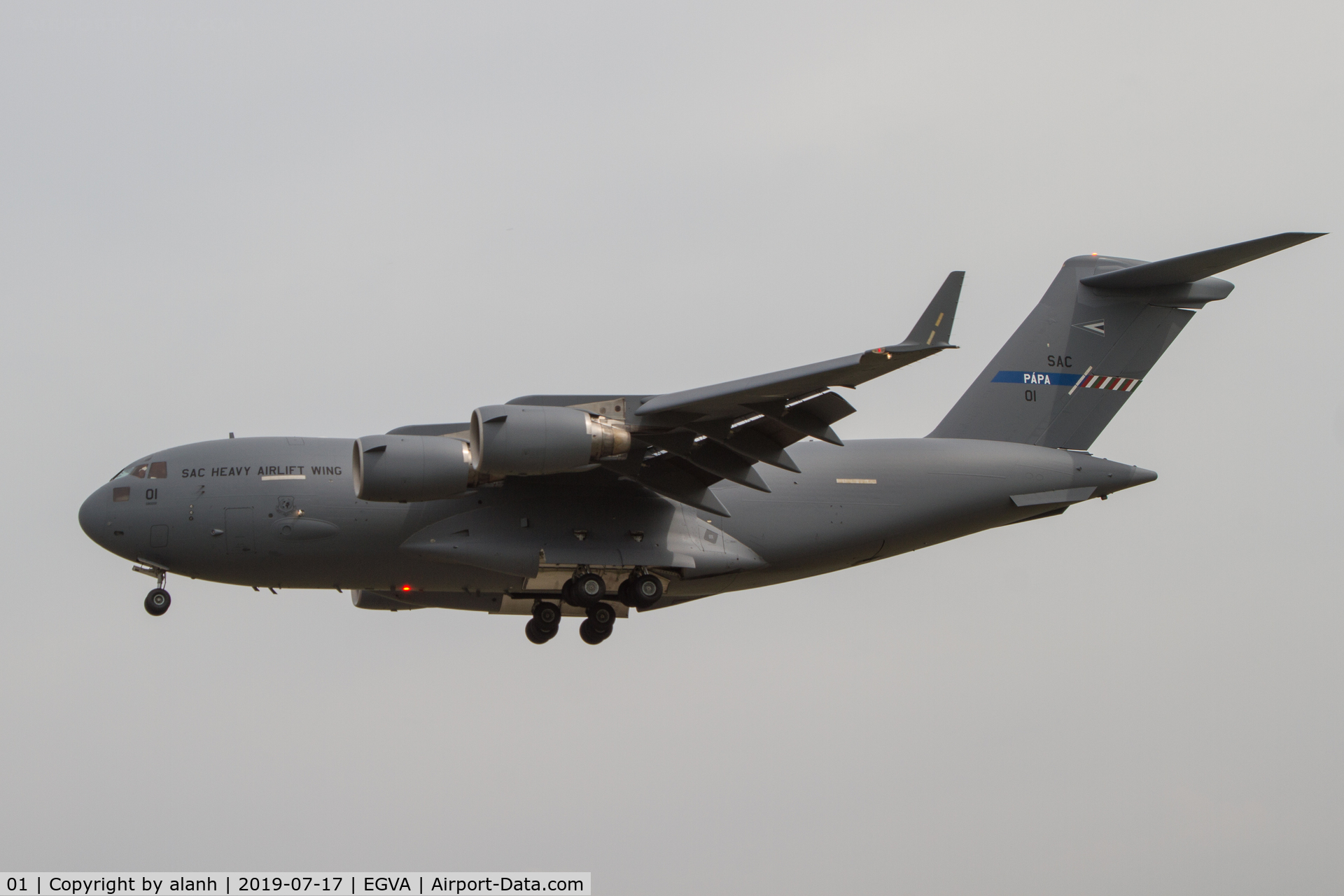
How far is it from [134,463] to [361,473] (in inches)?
101

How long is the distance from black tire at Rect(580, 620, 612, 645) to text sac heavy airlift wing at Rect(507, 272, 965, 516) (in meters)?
1.82

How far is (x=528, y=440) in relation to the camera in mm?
12500

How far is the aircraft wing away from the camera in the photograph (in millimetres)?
11875

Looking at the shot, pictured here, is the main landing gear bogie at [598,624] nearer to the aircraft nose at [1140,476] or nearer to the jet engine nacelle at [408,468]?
the jet engine nacelle at [408,468]

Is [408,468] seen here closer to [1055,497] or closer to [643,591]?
[643,591]

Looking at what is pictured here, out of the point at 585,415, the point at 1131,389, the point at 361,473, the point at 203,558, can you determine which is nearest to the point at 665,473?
the point at 585,415

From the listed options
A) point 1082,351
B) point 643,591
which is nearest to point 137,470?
point 643,591

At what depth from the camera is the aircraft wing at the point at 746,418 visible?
11.9m

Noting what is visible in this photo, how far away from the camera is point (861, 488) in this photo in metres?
15.0

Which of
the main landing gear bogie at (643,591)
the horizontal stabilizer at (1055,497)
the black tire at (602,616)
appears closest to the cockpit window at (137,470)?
the black tire at (602,616)

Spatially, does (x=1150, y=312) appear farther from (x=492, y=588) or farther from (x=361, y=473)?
(x=361, y=473)

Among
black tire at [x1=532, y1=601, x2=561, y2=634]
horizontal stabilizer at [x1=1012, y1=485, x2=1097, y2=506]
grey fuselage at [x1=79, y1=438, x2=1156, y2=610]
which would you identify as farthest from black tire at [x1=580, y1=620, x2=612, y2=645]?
horizontal stabilizer at [x1=1012, y1=485, x2=1097, y2=506]

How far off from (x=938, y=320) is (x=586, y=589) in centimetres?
438

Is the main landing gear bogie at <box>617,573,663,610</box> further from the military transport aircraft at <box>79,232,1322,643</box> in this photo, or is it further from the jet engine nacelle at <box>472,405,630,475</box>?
the jet engine nacelle at <box>472,405,630,475</box>
